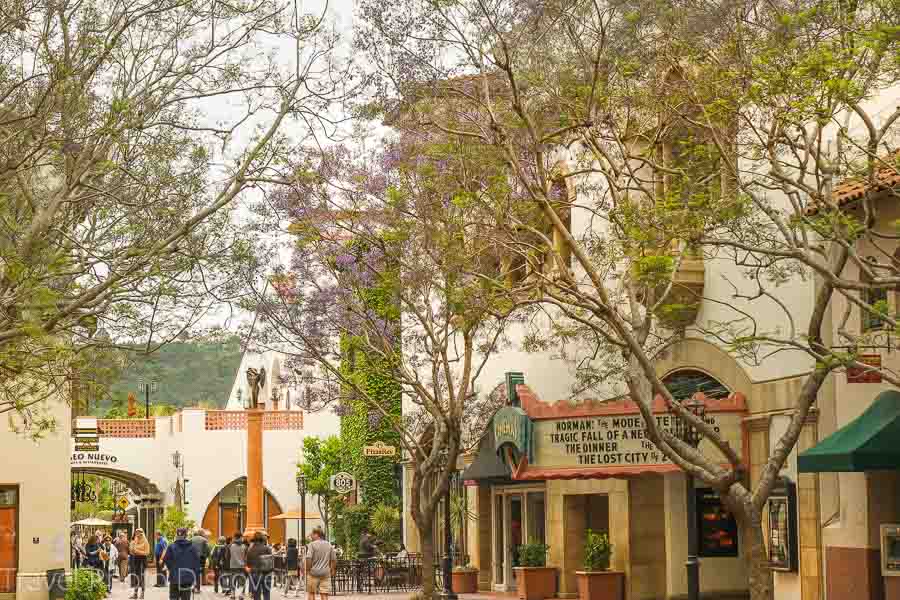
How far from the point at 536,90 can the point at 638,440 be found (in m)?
7.85

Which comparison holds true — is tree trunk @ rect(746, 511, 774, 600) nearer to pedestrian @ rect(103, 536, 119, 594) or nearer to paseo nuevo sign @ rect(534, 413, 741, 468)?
paseo nuevo sign @ rect(534, 413, 741, 468)

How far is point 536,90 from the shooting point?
2162cm

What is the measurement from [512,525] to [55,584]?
11.5 meters

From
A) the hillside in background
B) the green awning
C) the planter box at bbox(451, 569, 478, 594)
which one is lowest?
the planter box at bbox(451, 569, 478, 594)

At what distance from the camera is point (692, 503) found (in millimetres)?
27672

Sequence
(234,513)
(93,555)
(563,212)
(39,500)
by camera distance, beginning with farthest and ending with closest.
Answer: (234,513)
(93,555)
(563,212)
(39,500)

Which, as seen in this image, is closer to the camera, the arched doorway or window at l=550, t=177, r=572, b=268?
window at l=550, t=177, r=572, b=268

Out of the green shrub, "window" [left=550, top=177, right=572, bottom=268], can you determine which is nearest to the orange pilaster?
the green shrub

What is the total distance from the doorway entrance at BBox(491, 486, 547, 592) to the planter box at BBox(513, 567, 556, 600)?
1311 millimetres

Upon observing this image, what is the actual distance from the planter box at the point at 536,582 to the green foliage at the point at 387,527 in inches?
572

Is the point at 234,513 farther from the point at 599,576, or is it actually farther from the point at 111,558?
the point at 599,576

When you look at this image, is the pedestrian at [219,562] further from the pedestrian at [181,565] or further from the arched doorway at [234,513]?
the arched doorway at [234,513]

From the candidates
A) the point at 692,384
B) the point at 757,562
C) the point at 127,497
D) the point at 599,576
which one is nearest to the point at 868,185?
the point at 757,562

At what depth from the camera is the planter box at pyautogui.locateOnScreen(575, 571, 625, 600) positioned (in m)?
28.5
